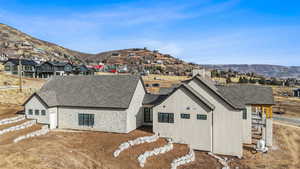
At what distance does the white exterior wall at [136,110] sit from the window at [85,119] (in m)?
4.95

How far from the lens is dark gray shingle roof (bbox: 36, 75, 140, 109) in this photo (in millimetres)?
27375

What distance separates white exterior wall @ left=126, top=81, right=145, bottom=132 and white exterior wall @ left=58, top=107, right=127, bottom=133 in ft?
2.78

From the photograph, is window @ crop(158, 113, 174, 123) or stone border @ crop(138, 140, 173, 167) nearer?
stone border @ crop(138, 140, 173, 167)

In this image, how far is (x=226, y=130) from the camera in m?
23.8

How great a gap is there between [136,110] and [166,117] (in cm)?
477

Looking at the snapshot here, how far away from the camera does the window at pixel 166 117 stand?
2556cm

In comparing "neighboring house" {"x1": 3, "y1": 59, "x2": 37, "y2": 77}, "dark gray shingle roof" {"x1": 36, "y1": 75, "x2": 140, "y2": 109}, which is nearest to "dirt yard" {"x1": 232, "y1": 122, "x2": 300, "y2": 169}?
"dark gray shingle roof" {"x1": 36, "y1": 75, "x2": 140, "y2": 109}

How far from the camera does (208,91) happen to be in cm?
2520

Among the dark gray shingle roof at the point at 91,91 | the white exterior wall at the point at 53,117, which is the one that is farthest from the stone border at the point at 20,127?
the dark gray shingle roof at the point at 91,91

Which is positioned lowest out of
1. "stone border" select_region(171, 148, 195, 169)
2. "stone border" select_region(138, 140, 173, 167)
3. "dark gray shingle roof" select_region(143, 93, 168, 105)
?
"stone border" select_region(171, 148, 195, 169)

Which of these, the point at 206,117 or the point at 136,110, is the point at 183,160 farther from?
the point at 136,110

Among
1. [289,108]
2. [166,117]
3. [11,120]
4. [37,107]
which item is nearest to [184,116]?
[166,117]

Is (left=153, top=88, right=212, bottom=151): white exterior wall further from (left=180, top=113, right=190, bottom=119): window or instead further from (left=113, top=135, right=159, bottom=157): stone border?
(left=113, top=135, right=159, bottom=157): stone border

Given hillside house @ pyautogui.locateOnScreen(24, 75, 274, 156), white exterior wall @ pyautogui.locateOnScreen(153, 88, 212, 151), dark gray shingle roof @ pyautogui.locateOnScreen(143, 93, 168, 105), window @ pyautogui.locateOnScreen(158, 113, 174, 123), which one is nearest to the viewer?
hillside house @ pyautogui.locateOnScreen(24, 75, 274, 156)
